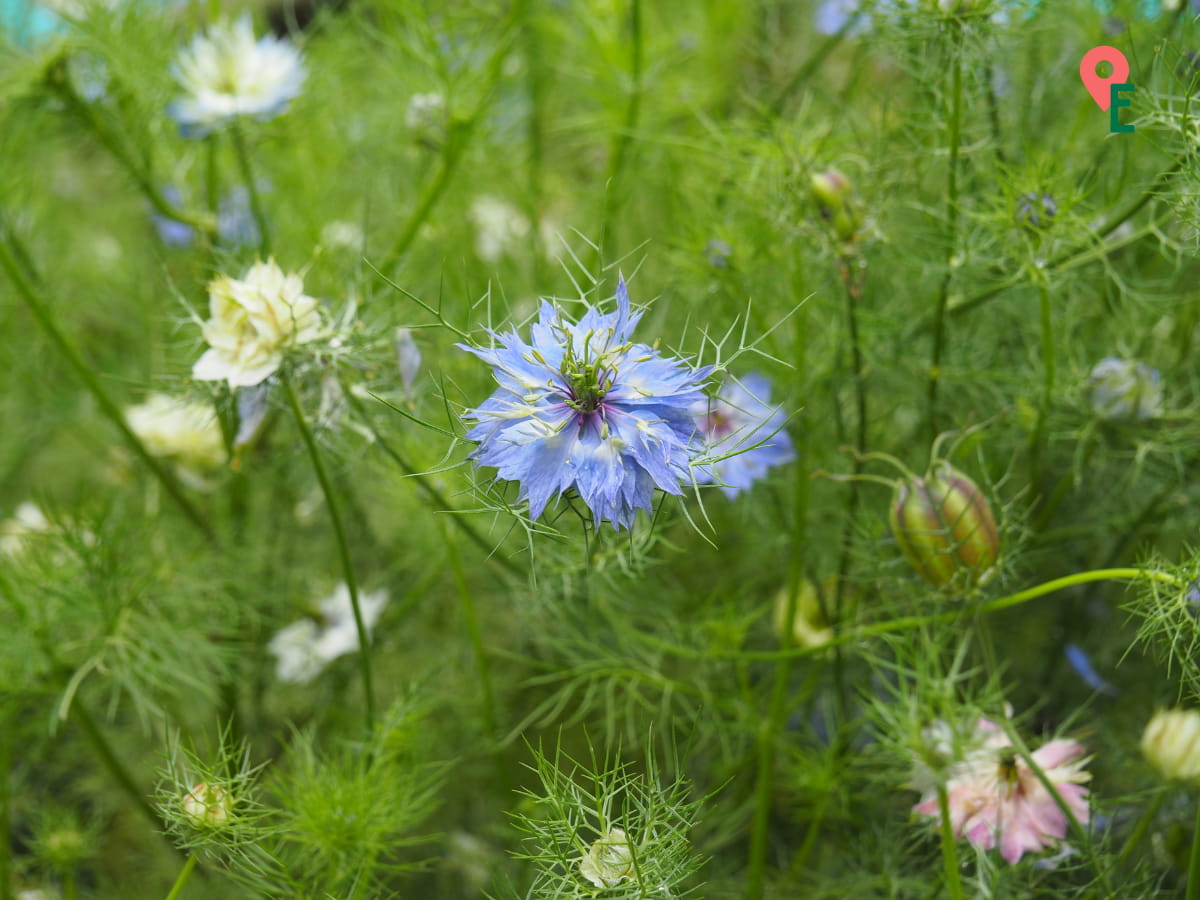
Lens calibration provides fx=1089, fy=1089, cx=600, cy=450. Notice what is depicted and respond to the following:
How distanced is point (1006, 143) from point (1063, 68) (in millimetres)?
179

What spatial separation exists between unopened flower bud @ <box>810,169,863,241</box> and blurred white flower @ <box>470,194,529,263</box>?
539 millimetres

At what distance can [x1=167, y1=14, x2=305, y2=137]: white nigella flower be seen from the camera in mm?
886

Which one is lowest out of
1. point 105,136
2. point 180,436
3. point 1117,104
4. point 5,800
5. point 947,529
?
point 5,800

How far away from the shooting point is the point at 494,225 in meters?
1.26

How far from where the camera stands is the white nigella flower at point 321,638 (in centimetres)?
88

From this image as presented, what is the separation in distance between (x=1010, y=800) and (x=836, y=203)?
0.38m

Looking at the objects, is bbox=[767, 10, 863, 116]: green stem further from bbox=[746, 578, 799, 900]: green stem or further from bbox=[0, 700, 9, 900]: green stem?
bbox=[0, 700, 9, 900]: green stem

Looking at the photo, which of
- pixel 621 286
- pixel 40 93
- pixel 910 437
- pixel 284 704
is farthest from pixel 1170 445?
pixel 40 93

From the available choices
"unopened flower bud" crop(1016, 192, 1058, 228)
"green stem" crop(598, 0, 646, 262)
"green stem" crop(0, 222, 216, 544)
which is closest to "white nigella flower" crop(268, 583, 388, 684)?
"green stem" crop(0, 222, 216, 544)

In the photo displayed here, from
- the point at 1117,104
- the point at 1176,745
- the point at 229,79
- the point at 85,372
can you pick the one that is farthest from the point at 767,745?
the point at 229,79

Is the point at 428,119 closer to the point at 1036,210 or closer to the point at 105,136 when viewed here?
the point at 105,136

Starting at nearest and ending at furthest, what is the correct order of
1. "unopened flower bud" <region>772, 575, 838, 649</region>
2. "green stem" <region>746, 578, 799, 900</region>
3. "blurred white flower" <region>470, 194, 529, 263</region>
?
"green stem" <region>746, 578, 799, 900</region> → "unopened flower bud" <region>772, 575, 838, 649</region> → "blurred white flower" <region>470, 194, 529, 263</region>

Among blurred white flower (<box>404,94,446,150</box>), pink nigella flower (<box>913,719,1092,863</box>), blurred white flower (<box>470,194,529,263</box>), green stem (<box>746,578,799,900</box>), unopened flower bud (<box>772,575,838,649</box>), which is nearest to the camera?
pink nigella flower (<box>913,719,1092,863</box>)

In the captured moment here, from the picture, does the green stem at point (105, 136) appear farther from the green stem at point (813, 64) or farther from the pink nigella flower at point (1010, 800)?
the pink nigella flower at point (1010, 800)
